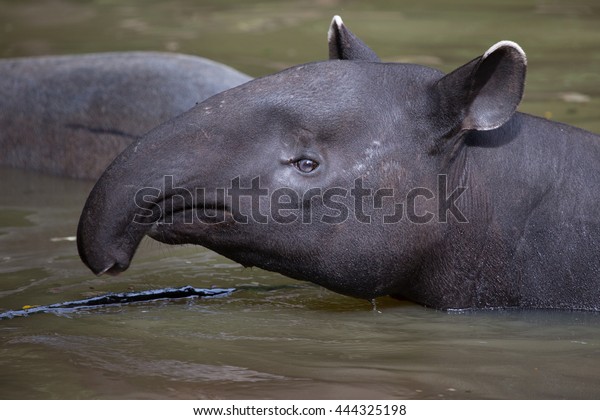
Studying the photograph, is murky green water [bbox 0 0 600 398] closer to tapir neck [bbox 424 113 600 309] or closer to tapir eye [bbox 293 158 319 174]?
tapir neck [bbox 424 113 600 309]

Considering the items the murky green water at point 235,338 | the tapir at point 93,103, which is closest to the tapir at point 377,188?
the murky green water at point 235,338

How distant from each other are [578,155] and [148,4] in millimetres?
14068

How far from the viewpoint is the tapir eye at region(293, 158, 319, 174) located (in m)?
5.86

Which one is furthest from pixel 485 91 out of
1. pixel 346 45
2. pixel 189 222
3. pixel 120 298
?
pixel 120 298

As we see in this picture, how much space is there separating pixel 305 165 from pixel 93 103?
555 cm

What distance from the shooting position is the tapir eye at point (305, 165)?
19.2 feet

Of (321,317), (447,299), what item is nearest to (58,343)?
(321,317)

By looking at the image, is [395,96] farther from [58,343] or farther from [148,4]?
[148,4]

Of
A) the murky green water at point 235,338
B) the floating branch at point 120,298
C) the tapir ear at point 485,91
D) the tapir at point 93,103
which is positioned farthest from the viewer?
the tapir at point 93,103

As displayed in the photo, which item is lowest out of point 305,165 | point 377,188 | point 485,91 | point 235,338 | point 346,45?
point 235,338

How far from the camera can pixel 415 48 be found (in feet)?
47.0

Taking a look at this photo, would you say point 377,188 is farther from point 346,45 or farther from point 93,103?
point 93,103

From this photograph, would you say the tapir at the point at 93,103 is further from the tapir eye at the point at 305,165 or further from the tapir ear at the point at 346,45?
the tapir eye at the point at 305,165

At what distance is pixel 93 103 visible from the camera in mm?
11031
